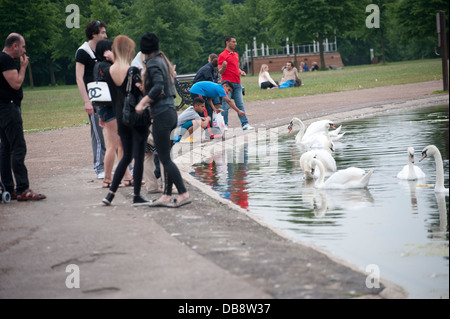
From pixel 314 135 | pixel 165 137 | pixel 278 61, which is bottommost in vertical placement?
pixel 314 135

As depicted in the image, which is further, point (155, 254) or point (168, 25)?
point (168, 25)

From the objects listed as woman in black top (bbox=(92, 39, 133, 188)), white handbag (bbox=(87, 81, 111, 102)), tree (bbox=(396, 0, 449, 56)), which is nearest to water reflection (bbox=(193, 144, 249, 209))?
woman in black top (bbox=(92, 39, 133, 188))

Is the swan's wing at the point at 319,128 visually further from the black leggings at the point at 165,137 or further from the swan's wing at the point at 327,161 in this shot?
the black leggings at the point at 165,137

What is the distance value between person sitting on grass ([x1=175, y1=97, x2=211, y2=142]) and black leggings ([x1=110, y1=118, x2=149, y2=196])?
4716mm

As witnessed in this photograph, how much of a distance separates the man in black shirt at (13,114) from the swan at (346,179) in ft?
11.8

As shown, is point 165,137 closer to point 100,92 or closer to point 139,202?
point 139,202

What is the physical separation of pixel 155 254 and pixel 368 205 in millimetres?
3024

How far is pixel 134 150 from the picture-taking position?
746 centimetres

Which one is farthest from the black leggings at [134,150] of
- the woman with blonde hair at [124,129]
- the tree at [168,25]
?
the tree at [168,25]

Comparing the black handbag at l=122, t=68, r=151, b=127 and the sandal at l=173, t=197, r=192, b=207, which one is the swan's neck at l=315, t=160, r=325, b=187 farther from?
the black handbag at l=122, t=68, r=151, b=127

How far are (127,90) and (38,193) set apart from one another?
2306 millimetres

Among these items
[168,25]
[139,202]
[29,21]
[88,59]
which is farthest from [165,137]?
[168,25]

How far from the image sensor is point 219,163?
1147 cm
